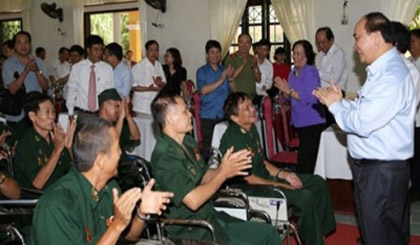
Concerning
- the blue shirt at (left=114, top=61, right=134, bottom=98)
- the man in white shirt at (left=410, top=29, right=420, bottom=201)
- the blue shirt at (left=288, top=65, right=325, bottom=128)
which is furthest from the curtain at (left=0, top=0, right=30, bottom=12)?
the man in white shirt at (left=410, top=29, right=420, bottom=201)

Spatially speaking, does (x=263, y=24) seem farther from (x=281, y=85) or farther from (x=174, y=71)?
(x=281, y=85)

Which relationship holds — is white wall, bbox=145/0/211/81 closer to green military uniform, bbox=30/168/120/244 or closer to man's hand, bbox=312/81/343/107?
man's hand, bbox=312/81/343/107

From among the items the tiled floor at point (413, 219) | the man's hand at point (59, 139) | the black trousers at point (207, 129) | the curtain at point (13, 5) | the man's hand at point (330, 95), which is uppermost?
the curtain at point (13, 5)

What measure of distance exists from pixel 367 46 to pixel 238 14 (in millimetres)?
5835

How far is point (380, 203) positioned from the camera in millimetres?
2787

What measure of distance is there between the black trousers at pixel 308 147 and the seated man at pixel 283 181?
2.60 feet

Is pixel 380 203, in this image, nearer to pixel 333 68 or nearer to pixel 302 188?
pixel 302 188

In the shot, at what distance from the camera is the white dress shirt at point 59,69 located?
925 cm

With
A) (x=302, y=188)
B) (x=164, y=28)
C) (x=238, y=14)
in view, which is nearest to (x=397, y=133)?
(x=302, y=188)

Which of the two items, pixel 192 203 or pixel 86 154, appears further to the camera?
pixel 192 203

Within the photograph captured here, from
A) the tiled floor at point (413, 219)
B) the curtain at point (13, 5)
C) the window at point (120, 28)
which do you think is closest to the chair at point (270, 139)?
the tiled floor at point (413, 219)

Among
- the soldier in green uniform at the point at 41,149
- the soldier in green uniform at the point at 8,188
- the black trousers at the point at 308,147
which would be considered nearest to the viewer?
the soldier in green uniform at the point at 8,188

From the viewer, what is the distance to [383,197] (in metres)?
2.77

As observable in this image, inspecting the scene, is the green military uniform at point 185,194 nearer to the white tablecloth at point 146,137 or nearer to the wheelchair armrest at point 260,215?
the wheelchair armrest at point 260,215
